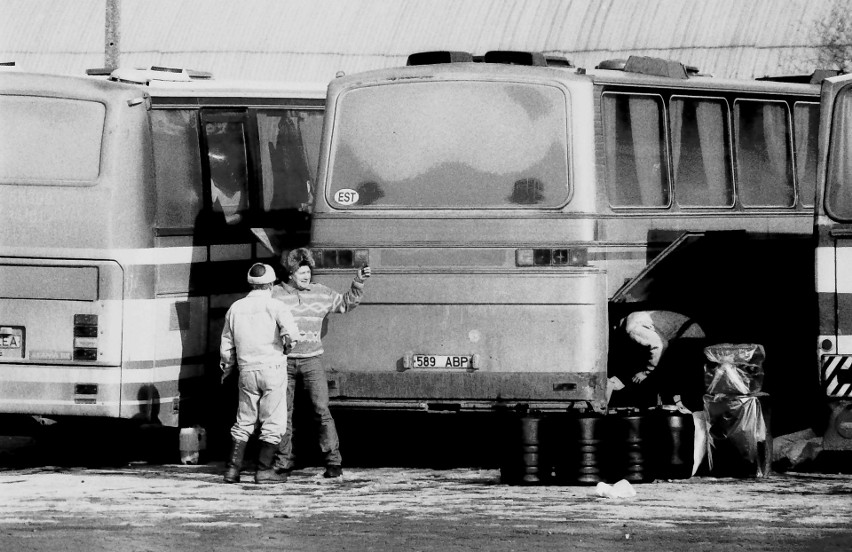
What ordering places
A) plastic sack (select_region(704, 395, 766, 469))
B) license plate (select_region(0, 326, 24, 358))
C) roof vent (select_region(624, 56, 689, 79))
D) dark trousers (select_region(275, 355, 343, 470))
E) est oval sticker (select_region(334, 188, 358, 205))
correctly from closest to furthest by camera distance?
1. plastic sack (select_region(704, 395, 766, 469))
2. dark trousers (select_region(275, 355, 343, 470))
3. est oval sticker (select_region(334, 188, 358, 205))
4. license plate (select_region(0, 326, 24, 358))
5. roof vent (select_region(624, 56, 689, 79))

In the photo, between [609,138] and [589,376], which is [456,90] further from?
[589,376]

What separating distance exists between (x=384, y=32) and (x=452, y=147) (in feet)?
57.8

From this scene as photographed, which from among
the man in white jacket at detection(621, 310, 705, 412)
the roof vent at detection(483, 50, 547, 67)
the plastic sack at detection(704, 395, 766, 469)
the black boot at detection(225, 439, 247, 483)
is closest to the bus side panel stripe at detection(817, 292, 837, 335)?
the plastic sack at detection(704, 395, 766, 469)

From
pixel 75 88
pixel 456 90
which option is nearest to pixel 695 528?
pixel 456 90

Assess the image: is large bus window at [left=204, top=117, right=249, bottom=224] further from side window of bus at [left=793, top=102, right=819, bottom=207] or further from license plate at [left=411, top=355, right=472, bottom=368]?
side window of bus at [left=793, top=102, right=819, bottom=207]

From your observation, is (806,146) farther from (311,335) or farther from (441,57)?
(311,335)

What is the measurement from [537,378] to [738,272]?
2.47 m

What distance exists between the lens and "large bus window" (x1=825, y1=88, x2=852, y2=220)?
1380 centimetres

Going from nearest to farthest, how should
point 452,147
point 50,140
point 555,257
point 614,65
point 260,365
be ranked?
point 260,365
point 555,257
point 452,147
point 50,140
point 614,65

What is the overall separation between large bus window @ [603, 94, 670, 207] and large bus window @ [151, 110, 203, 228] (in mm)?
3531

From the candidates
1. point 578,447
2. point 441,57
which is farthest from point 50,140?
point 578,447

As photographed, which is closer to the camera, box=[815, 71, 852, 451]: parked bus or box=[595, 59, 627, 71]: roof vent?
box=[815, 71, 852, 451]: parked bus

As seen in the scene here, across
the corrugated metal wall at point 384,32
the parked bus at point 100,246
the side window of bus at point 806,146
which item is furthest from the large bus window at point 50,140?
the corrugated metal wall at point 384,32

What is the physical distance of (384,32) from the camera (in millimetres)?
31484
